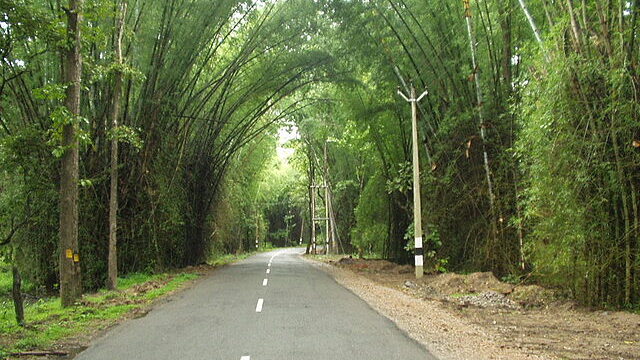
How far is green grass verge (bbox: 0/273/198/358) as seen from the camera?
6761mm

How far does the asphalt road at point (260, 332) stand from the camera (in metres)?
5.69

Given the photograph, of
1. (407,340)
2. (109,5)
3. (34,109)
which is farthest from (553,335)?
(34,109)

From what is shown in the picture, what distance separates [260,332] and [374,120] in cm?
1268

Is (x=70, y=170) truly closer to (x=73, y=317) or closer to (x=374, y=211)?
(x=73, y=317)

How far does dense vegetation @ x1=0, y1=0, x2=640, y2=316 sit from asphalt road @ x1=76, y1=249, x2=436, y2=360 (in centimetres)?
314

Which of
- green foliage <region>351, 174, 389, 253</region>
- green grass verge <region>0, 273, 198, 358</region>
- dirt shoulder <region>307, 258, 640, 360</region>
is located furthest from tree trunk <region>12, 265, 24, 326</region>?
green foliage <region>351, 174, 389, 253</region>

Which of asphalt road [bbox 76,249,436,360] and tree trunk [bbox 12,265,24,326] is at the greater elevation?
tree trunk [bbox 12,265,24,326]

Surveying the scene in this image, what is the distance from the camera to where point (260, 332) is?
22.4 feet

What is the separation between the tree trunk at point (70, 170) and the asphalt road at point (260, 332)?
174cm

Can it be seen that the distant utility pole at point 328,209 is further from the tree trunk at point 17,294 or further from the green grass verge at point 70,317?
the tree trunk at point 17,294

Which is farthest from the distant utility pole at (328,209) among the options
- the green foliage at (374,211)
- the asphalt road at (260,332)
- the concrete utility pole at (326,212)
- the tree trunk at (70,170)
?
the tree trunk at (70,170)

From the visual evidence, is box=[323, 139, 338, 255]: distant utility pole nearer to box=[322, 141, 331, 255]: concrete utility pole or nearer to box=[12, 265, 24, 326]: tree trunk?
box=[322, 141, 331, 255]: concrete utility pole

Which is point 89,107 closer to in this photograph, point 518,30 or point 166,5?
point 166,5

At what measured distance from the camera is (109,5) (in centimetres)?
887
